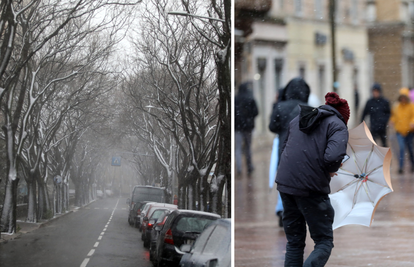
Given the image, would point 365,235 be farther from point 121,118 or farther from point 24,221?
point 24,221

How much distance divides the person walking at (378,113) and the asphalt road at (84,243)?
311cm

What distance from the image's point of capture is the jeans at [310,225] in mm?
3514

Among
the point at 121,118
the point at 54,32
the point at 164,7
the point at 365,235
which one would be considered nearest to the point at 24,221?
the point at 121,118

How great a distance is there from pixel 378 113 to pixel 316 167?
3.23 m

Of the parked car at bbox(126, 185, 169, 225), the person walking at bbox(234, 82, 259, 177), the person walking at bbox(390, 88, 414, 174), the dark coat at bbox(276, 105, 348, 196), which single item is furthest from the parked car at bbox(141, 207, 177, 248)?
the person walking at bbox(390, 88, 414, 174)

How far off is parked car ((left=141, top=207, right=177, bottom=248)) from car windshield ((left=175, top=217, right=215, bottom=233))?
22 cm

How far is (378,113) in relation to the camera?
6.40 m

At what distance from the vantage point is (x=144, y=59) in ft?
16.7

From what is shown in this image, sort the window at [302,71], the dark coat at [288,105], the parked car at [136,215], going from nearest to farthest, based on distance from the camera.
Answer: the parked car at [136,215] < the dark coat at [288,105] < the window at [302,71]

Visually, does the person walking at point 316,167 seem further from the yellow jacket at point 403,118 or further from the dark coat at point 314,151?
the yellow jacket at point 403,118

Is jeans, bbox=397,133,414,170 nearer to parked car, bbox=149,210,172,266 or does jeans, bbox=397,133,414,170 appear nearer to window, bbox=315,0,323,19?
window, bbox=315,0,323,19

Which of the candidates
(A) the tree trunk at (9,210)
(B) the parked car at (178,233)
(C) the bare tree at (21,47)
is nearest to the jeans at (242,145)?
(B) the parked car at (178,233)

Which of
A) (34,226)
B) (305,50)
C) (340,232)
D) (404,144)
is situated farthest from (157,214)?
(305,50)

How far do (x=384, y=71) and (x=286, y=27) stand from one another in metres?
1.65
